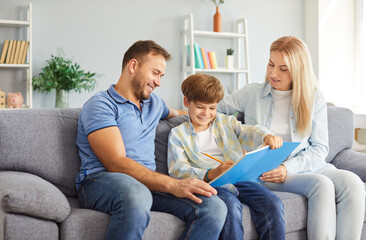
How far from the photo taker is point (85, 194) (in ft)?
5.71

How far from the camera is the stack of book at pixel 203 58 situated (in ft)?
15.7

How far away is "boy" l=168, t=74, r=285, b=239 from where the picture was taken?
5.76ft

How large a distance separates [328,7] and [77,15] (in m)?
2.84

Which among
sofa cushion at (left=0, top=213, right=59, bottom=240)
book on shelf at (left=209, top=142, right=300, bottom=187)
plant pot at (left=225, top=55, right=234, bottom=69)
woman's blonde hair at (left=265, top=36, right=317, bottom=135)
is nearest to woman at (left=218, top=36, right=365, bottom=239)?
woman's blonde hair at (left=265, top=36, right=317, bottom=135)

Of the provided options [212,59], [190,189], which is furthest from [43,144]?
[212,59]

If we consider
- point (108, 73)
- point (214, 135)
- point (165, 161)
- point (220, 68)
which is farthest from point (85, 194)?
point (220, 68)

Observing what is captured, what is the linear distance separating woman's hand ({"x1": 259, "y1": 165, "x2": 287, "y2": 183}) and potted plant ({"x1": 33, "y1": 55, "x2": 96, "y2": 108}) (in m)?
2.58

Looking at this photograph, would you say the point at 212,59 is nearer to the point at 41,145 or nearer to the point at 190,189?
the point at 41,145

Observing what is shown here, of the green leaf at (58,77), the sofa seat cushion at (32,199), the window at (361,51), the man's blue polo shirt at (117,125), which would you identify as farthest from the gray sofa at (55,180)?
the window at (361,51)

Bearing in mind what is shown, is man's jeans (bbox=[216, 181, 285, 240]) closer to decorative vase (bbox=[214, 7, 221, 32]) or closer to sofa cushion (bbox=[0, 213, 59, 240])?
sofa cushion (bbox=[0, 213, 59, 240])

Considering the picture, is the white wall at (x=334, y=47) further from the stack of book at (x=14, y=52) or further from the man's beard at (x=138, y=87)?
the man's beard at (x=138, y=87)

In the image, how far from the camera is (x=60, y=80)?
13.6ft

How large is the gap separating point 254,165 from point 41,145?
2.89 ft

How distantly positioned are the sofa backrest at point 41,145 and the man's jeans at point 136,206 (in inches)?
8.1
